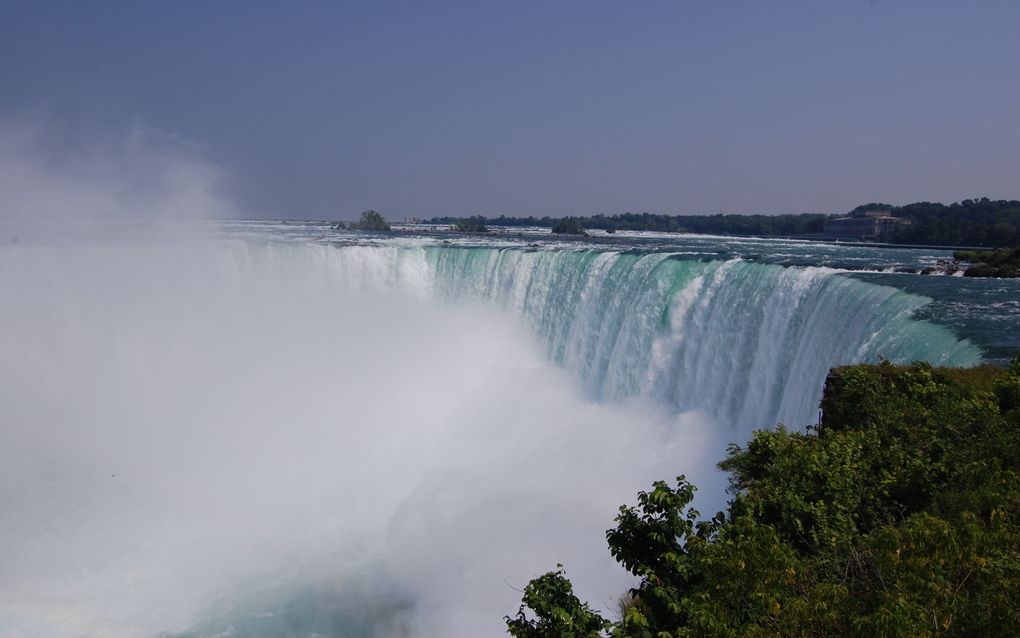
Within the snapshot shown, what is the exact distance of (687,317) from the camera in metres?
20.0

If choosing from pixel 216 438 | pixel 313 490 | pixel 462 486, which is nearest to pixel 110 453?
pixel 216 438

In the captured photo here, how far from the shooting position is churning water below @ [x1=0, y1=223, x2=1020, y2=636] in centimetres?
1280

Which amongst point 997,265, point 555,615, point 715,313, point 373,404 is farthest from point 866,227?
point 555,615

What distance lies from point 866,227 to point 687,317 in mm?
35592

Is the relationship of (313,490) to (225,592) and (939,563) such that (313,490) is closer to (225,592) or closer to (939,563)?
(225,592)

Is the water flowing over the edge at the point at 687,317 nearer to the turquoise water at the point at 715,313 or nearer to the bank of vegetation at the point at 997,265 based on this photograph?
the turquoise water at the point at 715,313

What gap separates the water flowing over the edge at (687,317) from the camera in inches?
535

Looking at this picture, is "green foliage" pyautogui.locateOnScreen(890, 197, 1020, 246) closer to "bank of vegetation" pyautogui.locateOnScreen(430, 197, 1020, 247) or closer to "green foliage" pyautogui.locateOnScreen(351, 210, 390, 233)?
"bank of vegetation" pyautogui.locateOnScreen(430, 197, 1020, 247)

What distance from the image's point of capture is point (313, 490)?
1733 cm

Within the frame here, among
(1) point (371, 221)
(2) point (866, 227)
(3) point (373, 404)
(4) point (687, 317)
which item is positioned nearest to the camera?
(4) point (687, 317)

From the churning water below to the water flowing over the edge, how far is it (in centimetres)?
8

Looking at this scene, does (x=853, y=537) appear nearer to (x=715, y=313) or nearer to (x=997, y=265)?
(x=715, y=313)

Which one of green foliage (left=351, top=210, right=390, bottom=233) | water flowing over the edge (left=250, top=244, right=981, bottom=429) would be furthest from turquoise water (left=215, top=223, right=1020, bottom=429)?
green foliage (left=351, top=210, right=390, bottom=233)

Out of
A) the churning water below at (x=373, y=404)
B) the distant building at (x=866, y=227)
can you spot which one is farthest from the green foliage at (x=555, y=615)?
the distant building at (x=866, y=227)
